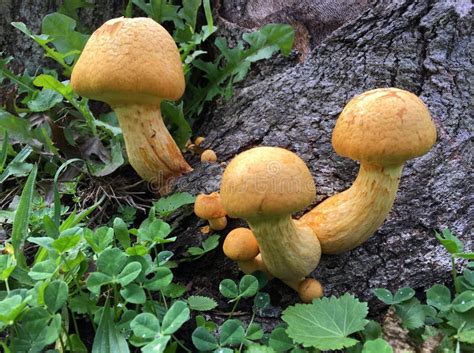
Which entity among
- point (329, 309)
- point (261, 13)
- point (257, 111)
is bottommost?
point (329, 309)

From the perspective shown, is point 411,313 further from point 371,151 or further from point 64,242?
point 64,242

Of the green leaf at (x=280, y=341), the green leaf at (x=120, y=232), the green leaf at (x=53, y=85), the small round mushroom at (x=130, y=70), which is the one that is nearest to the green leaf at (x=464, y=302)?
the green leaf at (x=280, y=341)

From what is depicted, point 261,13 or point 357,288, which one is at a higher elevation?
point 261,13

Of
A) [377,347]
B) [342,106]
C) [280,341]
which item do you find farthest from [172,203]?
[377,347]

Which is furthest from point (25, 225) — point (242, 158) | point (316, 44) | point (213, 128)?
point (316, 44)

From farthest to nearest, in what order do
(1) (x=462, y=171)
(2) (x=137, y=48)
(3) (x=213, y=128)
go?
1. (3) (x=213, y=128)
2. (1) (x=462, y=171)
3. (2) (x=137, y=48)

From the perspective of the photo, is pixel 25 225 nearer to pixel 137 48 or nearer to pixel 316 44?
pixel 137 48

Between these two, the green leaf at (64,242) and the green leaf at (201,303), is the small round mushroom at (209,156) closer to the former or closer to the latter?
the green leaf at (201,303)

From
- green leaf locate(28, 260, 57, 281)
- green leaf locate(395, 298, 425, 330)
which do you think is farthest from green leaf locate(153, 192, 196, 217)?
green leaf locate(395, 298, 425, 330)
